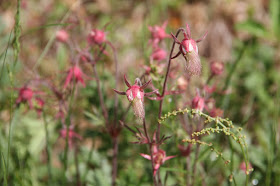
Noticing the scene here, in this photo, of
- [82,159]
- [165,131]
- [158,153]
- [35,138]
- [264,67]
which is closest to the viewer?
[158,153]

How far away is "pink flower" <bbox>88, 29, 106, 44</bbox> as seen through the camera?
2139 mm

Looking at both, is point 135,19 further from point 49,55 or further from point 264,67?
point 264,67

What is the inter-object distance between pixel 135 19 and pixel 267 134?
2933 mm

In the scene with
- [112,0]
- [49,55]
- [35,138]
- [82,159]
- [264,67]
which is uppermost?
[112,0]

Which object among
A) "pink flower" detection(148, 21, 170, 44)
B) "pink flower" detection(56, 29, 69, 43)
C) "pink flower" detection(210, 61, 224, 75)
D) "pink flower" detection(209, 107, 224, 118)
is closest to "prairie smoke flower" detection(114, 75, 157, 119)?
"pink flower" detection(209, 107, 224, 118)

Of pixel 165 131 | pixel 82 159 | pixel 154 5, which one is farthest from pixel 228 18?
pixel 82 159

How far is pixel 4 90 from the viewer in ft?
11.1

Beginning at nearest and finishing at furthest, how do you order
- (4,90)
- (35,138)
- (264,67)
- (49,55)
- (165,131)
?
(165,131)
(35,138)
(4,90)
(264,67)
(49,55)

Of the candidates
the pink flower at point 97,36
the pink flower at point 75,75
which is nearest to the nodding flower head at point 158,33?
the pink flower at point 97,36

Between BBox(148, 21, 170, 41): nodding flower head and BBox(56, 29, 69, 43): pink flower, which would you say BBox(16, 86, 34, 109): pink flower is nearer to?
BBox(56, 29, 69, 43): pink flower

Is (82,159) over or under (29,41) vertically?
under

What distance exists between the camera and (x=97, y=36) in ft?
7.02

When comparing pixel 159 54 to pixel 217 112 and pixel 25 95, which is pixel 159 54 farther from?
pixel 25 95

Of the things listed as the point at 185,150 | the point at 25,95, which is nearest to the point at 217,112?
the point at 185,150
